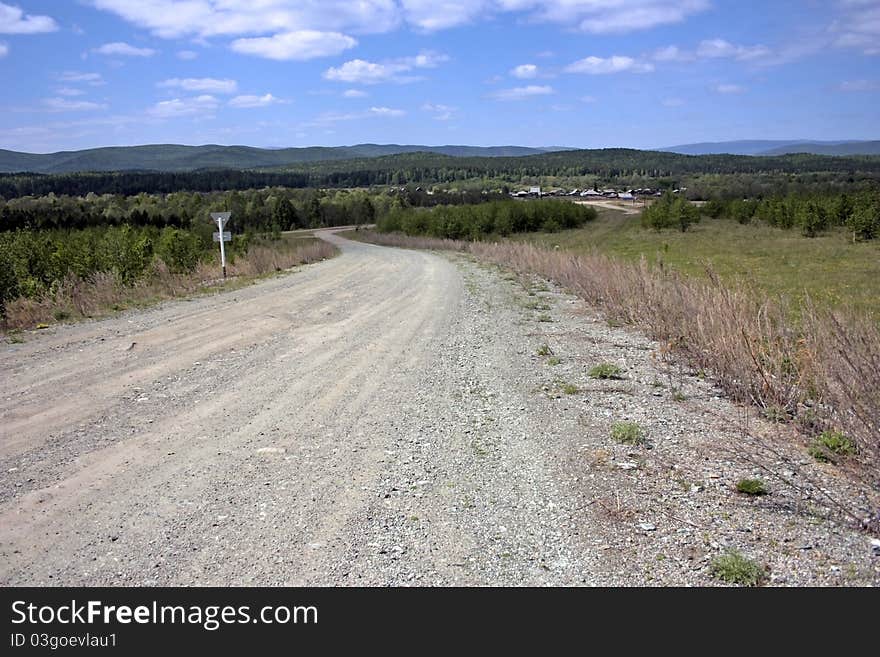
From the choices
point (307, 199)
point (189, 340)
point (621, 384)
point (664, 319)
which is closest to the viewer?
point (621, 384)

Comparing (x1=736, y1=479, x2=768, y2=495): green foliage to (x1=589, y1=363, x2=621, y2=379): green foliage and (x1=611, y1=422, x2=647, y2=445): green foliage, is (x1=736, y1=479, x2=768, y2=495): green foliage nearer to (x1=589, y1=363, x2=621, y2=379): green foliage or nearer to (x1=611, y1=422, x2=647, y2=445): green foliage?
(x1=611, y1=422, x2=647, y2=445): green foliage

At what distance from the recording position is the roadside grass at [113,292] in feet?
45.2

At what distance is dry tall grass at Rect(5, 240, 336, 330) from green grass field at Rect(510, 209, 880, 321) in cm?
1213

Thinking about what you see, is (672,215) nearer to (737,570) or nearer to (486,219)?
(486,219)

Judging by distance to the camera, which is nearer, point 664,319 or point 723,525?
point 723,525

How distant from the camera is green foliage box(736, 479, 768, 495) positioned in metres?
4.77

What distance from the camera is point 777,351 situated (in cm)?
680

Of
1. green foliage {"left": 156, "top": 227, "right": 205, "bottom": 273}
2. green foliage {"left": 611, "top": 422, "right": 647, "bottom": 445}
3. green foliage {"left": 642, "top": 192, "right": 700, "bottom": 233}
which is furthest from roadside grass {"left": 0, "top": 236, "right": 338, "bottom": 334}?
green foliage {"left": 642, "top": 192, "right": 700, "bottom": 233}

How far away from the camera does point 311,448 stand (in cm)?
588

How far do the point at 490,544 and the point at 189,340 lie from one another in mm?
8331

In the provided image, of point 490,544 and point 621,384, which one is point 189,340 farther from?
point 490,544

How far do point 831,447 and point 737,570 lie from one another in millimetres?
2423

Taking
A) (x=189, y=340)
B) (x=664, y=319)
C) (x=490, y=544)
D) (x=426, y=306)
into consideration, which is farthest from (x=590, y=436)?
(x=426, y=306)

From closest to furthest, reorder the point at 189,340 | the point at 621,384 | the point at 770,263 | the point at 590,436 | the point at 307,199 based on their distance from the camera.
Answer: the point at 590,436 → the point at 621,384 → the point at 189,340 → the point at 770,263 → the point at 307,199
